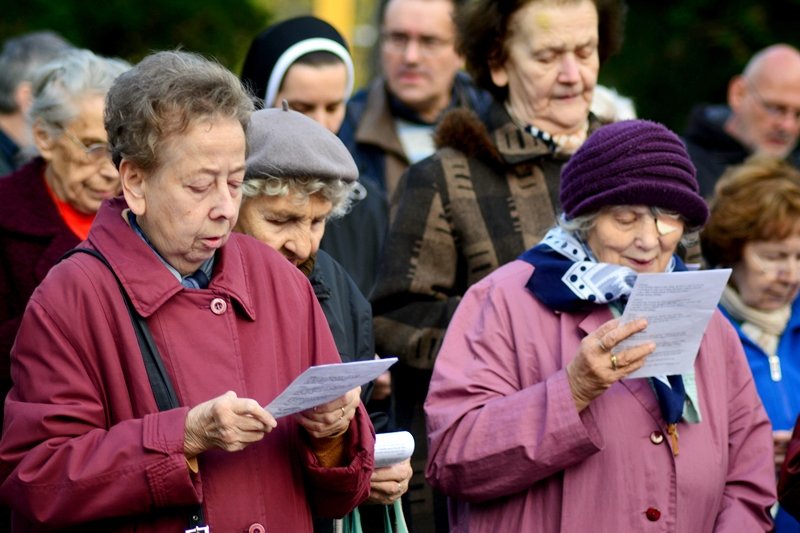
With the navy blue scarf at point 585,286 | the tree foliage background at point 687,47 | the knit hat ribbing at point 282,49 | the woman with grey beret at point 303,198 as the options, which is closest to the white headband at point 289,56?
the knit hat ribbing at point 282,49

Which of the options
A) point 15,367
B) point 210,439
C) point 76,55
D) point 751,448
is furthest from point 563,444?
point 76,55

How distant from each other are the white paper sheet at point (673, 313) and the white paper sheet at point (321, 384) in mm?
838

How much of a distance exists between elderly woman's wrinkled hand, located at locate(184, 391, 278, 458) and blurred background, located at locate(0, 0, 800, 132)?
7.94 metres

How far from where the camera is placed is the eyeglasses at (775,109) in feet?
27.2

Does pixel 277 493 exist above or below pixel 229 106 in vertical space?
below

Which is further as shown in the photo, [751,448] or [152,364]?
[751,448]

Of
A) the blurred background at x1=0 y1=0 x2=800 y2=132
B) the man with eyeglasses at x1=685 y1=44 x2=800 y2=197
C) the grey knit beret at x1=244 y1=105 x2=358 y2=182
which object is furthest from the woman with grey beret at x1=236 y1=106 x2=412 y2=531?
the blurred background at x1=0 y1=0 x2=800 y2=132

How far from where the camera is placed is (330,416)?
11.6 ft

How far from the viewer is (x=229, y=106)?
3562mm

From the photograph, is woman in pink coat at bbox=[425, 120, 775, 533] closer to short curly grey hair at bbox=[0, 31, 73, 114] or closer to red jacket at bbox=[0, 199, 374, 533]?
red jacket at bbox=[0, 199, 374, 533]

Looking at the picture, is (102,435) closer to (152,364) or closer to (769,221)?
(152,364)

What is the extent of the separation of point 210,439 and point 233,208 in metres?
0.60

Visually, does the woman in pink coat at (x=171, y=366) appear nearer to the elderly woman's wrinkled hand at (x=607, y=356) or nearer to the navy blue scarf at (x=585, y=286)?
the elderly woman's wrinkled hand at (x=607, y=356)

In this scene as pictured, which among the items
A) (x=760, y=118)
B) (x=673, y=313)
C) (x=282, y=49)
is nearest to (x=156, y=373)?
(x=673, y=313)
